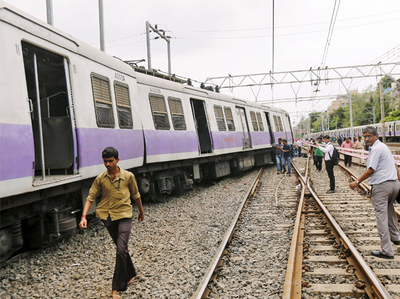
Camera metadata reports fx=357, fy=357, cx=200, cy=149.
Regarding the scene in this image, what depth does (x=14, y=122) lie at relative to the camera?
14.8 feet

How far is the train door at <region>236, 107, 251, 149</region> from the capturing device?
1584cm

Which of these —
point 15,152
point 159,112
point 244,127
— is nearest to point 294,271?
point 15,152

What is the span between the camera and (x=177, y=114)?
10.7 meters

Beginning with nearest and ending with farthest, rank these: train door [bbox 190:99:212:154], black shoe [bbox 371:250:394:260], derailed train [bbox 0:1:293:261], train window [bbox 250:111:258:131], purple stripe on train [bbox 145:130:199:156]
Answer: derailed train [bbox 0:1:293:261], black shoe [bbox 371:250:394:260], purple stripe on train [bbox 145:130:199:156], train door [bbox 190:99:212:154], train window [bbox 250:111:258:131]

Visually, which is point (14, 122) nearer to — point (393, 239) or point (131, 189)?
point (131, 189)

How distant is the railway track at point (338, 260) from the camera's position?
13.5 feet

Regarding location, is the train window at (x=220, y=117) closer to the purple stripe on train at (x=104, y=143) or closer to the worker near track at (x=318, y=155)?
the worker near track at (x=318, y=155)

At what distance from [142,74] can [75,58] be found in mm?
3320

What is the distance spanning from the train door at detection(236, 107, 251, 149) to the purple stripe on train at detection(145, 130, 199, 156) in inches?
185

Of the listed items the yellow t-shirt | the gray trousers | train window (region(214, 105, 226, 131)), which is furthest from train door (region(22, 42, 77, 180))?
train window (region(214, 105, 226, 131))

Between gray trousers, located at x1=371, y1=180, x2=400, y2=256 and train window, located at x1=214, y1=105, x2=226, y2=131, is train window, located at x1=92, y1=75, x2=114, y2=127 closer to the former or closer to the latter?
gray trousers, located at x1=371, y1=180, x2=400, y2=256

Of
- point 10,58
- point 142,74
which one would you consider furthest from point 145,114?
point 10,58

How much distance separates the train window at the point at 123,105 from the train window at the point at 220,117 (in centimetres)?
585

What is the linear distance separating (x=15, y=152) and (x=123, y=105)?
11.4ft
